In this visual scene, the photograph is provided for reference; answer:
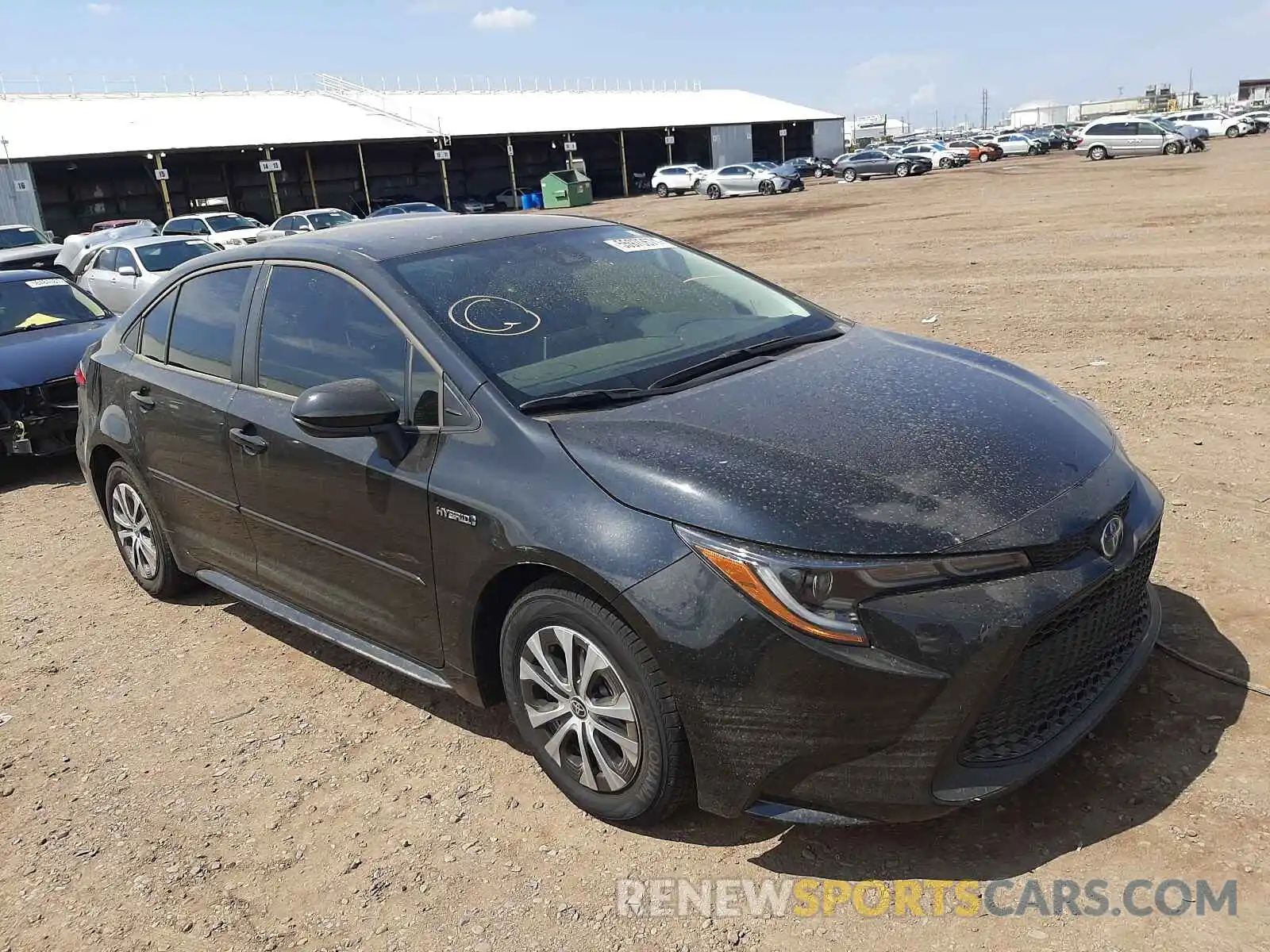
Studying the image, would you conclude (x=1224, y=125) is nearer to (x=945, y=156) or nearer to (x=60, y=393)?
(x=945, y=156)

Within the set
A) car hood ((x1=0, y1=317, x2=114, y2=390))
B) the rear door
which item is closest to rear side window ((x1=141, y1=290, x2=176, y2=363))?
the rear door

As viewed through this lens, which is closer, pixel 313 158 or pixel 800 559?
pixel 800 559

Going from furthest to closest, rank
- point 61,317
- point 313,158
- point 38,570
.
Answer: point 313,158, point 61,317, point 38,570

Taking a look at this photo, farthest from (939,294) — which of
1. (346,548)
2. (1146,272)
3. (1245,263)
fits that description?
(346,548)

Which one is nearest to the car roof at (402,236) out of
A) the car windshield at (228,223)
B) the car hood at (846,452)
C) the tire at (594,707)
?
the car hood at (846,452)

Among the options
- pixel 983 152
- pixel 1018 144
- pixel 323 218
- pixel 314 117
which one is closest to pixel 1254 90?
pixel 1018 144

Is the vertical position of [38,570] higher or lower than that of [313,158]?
lower

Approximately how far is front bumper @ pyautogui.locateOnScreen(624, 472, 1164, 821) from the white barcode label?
1.97 metres

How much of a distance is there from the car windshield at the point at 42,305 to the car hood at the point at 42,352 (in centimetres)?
15

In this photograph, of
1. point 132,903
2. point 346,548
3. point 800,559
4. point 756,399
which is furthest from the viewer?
point 346,548

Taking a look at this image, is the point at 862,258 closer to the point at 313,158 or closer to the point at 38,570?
the point at 38,570

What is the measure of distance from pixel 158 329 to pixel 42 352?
401cm

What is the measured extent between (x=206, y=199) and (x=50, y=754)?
169ft

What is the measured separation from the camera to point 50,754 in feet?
12.6
